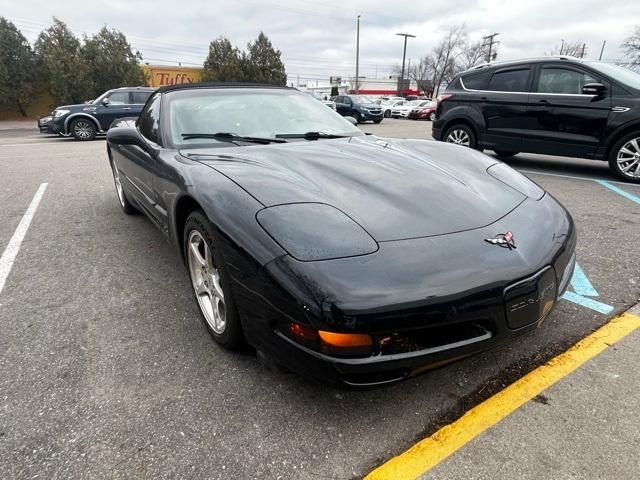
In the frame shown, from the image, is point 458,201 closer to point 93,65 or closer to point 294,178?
point 294,178

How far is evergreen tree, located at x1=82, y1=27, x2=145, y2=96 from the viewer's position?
24203mm

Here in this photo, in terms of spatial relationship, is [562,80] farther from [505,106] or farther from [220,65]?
[220,65]

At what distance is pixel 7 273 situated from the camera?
3.08 m

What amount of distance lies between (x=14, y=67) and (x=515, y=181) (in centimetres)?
2880

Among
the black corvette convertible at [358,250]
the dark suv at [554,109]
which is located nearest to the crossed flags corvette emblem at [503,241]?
the black corvette convertible at [358,250]

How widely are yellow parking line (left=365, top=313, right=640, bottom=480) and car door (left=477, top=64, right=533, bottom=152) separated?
474 cm

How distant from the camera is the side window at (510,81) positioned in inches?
247

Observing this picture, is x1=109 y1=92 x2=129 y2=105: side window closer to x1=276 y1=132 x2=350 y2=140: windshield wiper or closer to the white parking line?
the white parking line

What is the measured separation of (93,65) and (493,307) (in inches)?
1109

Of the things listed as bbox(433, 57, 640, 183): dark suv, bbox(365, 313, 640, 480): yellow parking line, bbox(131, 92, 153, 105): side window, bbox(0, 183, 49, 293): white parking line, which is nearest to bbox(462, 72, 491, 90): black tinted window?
bbox(433, 57, 640, 183): dark suv

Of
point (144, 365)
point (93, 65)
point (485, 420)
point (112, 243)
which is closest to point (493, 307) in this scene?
point (485, 420)

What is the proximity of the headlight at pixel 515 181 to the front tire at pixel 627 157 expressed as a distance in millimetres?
4101

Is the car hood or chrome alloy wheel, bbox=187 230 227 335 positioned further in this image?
chrome alloy wheel, bbox=187 230 227 335

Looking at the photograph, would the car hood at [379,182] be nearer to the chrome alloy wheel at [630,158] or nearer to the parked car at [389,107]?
the chrome alloy wheel at [630,158]
